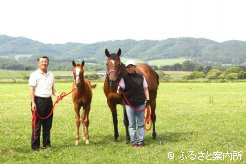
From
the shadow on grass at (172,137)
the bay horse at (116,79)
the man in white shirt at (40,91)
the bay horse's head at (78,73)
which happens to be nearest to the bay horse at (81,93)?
the bay horse's head at (78,73)

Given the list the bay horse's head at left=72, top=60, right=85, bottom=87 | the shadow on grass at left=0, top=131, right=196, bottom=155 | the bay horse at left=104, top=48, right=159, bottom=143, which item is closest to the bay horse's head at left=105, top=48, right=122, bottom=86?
the bay horse at left=104, top=48, right=159, bottom=143

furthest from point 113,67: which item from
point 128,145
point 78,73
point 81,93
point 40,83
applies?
point 128,145

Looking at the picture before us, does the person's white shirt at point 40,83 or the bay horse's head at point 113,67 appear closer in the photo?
the bay horse's head at point 113,67

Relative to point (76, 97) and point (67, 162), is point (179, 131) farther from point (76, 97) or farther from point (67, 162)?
point (67, 162)

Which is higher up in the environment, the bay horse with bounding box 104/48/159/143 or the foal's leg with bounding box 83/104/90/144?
the bay horse with bounding box 104/48/159/143

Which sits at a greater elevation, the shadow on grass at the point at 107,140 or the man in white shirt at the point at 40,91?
the man in white shirt at the point at 40,91

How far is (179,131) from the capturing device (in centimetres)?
1633

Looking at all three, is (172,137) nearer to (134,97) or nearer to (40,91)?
(134,97)

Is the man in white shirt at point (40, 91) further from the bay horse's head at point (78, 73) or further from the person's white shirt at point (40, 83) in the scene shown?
the bay horse's head at point (78, 73)

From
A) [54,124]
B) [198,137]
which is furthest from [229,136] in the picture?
[54,124]

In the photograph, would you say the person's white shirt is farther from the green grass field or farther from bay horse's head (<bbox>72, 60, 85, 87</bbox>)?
the green grass field

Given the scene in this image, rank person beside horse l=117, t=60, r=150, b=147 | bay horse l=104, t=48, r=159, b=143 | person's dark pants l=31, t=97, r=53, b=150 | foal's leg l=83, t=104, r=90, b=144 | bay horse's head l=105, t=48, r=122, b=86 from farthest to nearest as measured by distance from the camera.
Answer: foal's leg l=83, t=104, r=90, b=144 → person beside horse l=117, t=60, r=150, b=147 → person's dark pants l=31, t=97, r=53, b=150 → bay horse l=104, t=48, r=159, b=143 → bay horse's head l=105, t=48, r=122, b=86

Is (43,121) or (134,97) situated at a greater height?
(134,97)

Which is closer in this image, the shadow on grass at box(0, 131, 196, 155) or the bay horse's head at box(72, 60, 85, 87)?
the bay horse's head at box(72, 60, 85, 87)
